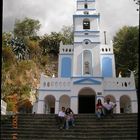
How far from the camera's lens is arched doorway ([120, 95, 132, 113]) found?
26.9m

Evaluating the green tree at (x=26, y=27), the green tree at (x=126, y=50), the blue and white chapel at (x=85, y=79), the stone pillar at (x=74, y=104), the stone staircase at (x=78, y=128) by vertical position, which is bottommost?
the stone staircase at (x=78, y=128)

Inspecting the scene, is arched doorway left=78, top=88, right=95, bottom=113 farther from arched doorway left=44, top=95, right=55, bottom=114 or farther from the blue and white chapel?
arched doorway left=44, top=95, right=55, bottom=114

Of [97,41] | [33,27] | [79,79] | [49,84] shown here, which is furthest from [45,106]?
[33,27]

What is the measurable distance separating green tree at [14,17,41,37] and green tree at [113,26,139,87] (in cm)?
1333

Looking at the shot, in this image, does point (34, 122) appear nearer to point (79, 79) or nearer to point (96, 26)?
point (79, 79)

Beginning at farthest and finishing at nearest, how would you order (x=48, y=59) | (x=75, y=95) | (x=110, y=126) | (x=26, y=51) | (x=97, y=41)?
1. (x=48, y=59)
2. (x=26, y=51)
3. (x=97, y=41)
4. (x=75, y=95)
5. (x=110, y=126)

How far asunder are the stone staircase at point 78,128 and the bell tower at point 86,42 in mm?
12881

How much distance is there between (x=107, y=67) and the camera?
2941cm

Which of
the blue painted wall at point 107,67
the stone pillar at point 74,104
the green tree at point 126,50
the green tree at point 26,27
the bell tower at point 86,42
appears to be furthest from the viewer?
the green tree at point 26,27

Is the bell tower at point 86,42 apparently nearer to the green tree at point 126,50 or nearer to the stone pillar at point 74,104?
the stone pillar at point 74,104

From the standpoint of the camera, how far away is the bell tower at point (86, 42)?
28241 millimetres

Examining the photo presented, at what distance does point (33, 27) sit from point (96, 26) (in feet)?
73.2

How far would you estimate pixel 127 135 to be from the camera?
12812mm

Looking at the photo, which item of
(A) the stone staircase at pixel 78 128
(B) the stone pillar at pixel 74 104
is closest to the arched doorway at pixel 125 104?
(B) the stone pillar at pixel 74 104
